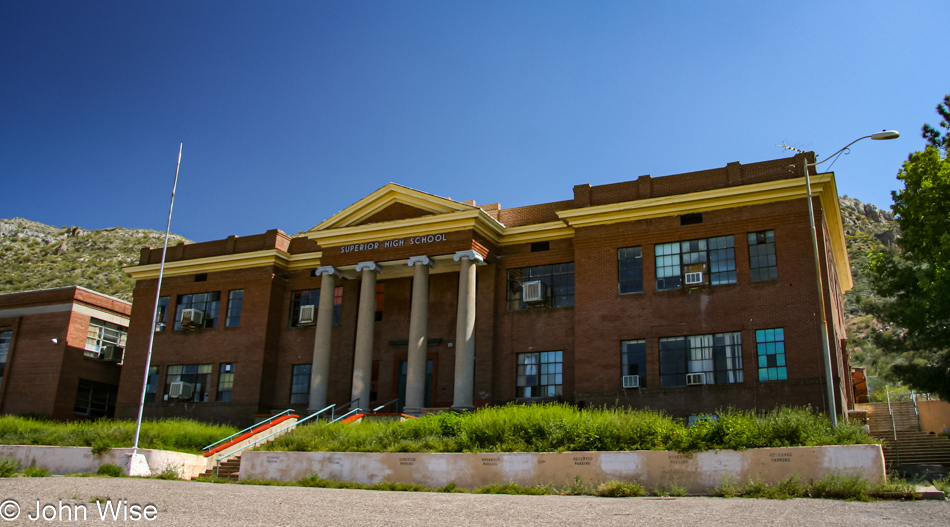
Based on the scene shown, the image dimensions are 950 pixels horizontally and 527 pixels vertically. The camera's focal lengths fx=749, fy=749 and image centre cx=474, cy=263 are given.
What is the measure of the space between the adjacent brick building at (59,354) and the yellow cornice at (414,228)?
53.8 ft

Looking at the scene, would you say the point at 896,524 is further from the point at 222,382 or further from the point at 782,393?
the point at 222,382

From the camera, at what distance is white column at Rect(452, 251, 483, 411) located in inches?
1112

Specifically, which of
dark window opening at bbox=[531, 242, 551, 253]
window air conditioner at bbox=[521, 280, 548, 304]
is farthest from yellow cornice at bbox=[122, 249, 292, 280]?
window air conditioner at bbox=[521, 280, 548, 304]

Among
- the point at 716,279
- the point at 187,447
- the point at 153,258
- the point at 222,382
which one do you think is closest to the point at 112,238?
the point at 153,258

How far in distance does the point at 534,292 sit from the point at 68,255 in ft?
259

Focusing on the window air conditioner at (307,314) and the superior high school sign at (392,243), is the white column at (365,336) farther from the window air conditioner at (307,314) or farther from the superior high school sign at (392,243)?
the window air conditioner at (307,314)

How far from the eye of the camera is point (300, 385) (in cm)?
3456

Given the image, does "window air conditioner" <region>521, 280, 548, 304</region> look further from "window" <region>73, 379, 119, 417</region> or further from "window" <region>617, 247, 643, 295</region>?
"window" <region>73, 379, 119, 417</region>

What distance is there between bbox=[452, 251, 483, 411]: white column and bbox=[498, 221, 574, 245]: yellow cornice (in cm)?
219

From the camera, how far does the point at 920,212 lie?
28688 millimetres

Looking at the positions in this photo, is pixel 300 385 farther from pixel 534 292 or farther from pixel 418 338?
pixel 534 292

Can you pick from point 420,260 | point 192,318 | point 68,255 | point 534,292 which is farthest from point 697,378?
point 68,255

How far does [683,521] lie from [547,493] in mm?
5796

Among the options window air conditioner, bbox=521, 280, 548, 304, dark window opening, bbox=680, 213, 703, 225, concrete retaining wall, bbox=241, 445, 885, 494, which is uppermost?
dark window opening, bbox=680, 213, 703, 225
